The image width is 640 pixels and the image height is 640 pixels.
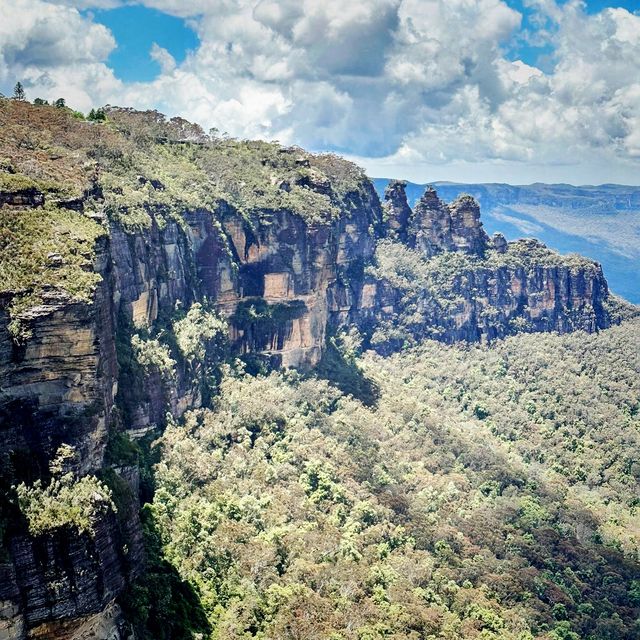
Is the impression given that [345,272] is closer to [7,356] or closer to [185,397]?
[185,397]

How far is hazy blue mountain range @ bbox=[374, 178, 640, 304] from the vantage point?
534 feet

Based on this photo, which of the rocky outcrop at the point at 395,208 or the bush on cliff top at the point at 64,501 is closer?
the bush on cliff top at the point at 64,501

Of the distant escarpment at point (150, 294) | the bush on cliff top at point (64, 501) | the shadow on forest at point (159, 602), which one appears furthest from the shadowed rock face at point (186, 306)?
the shadow on forest at point (159, 602)

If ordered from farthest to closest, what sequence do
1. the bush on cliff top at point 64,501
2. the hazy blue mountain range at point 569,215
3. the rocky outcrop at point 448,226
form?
the hazy blue mountain range at point 569,215 → the rocky outcrop at point 448,226 → the bush on cliff top at point 64,501

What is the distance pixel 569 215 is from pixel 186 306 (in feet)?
481

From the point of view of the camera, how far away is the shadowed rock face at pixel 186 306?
22106 millimetres

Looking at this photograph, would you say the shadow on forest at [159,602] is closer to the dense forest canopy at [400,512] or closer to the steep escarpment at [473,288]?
the dense forest canopy at [400,512]

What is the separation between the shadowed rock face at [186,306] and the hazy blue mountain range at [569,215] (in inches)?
3082

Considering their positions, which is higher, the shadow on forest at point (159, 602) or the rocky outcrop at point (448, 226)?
the rocky outcrop at point (448, 226)

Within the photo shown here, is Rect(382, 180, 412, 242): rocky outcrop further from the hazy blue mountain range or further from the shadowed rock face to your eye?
the hazy blue mountain range

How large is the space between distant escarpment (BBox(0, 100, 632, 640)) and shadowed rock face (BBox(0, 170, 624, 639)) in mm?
89

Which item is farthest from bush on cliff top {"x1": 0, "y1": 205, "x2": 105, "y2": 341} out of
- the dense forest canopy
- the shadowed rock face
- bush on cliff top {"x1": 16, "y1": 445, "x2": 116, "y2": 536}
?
the dense forest canopy

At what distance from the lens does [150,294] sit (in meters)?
43.2

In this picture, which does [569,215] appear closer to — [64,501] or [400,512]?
[400,512]
